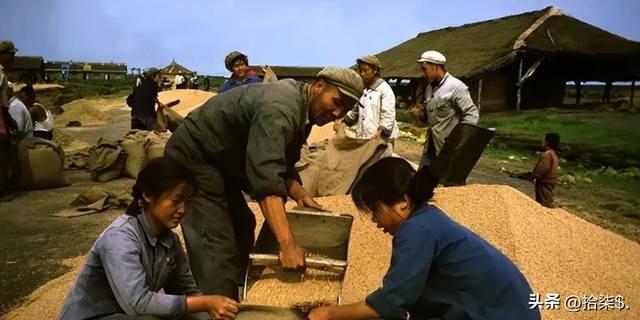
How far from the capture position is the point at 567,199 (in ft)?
18.4

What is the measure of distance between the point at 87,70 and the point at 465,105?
2711 cm

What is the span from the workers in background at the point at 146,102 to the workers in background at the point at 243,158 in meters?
4.60

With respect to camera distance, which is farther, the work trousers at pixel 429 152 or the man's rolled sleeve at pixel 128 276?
the work trousers at pixel 429 152

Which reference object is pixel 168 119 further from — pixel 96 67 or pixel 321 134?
pixel 96 67

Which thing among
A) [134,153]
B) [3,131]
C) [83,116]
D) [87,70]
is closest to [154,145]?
[134,153]

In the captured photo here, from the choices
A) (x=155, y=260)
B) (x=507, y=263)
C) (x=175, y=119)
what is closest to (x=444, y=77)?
(x=507, y=263)

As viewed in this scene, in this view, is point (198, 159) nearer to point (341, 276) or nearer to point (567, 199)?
point (341, 276)

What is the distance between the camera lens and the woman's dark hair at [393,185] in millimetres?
1515

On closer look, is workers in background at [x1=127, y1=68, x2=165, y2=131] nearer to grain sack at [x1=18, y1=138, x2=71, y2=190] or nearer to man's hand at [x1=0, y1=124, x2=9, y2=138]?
grain sack at [x1=18, y1=138, x2=71, y2=190]

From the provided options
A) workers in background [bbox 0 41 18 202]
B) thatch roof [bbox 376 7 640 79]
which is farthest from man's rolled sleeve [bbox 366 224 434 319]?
thatch roof [bbox 376 7 640 79]

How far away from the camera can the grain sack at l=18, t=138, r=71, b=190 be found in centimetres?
512

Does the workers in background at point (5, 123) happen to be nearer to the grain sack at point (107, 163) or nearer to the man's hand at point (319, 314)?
the grain sack at point (107, 163)

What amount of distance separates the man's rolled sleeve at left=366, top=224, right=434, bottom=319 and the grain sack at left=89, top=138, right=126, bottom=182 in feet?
15.9

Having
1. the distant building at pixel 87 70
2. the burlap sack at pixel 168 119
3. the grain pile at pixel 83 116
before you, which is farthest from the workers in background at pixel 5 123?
the distant building at pixel 87 70
